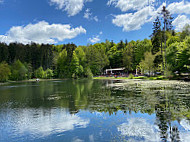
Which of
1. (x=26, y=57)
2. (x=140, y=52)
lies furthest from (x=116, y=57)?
(x=26, y=57)

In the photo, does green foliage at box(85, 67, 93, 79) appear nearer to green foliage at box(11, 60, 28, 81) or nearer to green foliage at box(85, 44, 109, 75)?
green foliage at box(85, 44, 109, 75)

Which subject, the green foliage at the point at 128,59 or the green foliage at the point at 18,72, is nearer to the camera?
the green foliage at the point at 18,72

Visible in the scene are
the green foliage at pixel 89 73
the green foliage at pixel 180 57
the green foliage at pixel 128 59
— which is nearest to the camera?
the green foliage at pixel 180 57

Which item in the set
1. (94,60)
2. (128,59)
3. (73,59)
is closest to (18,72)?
(73,59)

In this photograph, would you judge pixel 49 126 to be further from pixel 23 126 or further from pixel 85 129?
pixel 85 129

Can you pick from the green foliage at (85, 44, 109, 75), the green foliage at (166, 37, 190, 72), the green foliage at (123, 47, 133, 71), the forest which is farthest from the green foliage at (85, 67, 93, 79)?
the green foliage at (166, 37, 190, 72)

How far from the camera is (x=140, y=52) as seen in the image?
84.5 meters

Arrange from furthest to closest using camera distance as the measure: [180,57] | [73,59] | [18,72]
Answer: [73,59] → [18,72] → [180,57]

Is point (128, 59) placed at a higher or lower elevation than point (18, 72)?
higher

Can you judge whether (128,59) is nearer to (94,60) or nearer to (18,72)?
(94,60)

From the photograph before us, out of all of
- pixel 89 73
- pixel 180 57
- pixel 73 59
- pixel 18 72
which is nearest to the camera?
pixel 180 57

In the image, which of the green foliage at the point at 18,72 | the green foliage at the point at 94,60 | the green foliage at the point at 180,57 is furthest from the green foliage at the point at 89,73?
the green foliage at the point at 180,57

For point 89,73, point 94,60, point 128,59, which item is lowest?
point 89,73

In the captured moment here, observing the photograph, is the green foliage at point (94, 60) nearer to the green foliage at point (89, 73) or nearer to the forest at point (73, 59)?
the forest at point (73, 59)
